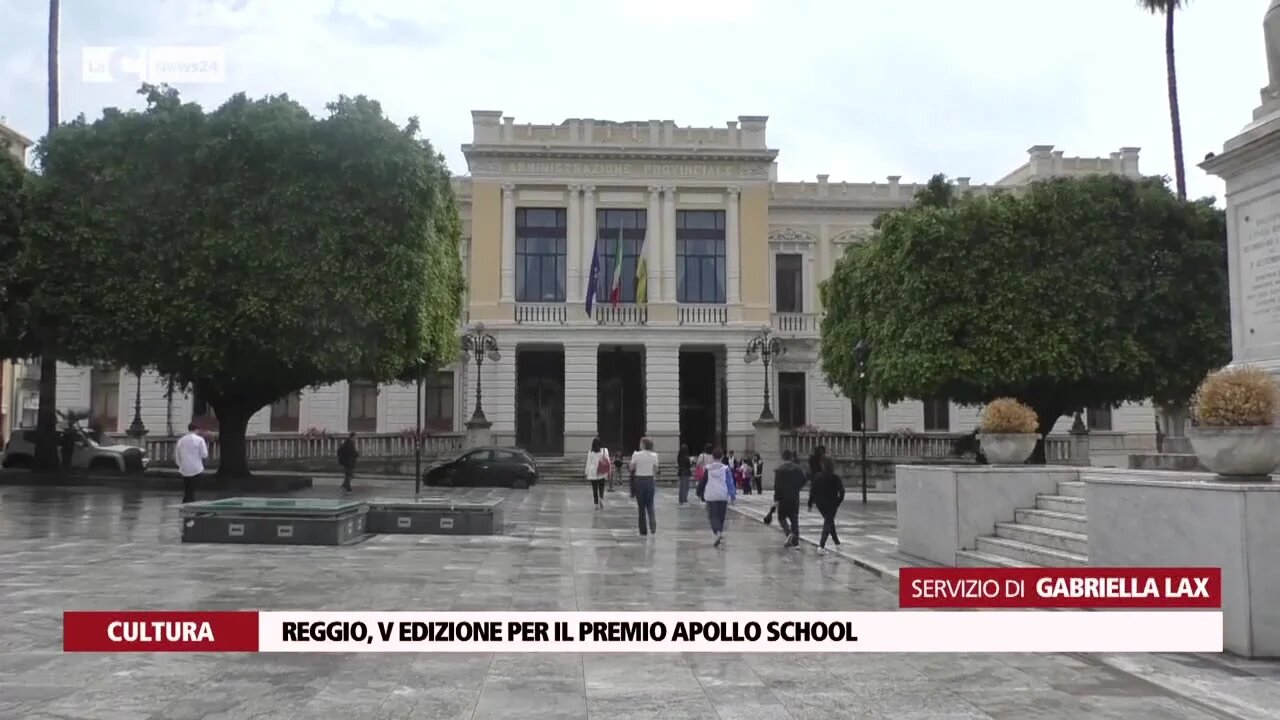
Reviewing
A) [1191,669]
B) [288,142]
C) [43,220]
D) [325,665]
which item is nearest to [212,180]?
[288,142]

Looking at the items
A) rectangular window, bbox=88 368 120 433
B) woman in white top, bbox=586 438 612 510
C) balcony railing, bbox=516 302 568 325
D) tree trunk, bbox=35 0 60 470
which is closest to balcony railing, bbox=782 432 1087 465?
balcony railing, bbox=516 302 568 325

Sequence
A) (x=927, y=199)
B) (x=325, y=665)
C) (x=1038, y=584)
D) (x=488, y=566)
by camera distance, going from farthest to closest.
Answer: (x=927, y=199) → (x=488, y=566) → (x=1038, y=584) → (x=325, y=665)

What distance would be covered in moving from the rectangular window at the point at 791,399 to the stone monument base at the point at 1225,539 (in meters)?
36.8

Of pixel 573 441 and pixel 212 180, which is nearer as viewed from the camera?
pixel 212 180

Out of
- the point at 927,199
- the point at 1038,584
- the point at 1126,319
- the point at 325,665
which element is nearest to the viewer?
the point at 325,665

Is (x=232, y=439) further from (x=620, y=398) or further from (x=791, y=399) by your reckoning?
(x=791, y=399)

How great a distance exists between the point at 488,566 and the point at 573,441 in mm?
29684

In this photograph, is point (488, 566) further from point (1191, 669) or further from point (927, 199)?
point (927, 199)

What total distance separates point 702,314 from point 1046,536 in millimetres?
32131

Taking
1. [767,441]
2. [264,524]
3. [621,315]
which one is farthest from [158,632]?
[621,315]

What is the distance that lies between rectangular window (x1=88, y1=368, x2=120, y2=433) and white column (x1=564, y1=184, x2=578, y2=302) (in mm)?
20296

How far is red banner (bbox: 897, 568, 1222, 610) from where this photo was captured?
8664 millimetres

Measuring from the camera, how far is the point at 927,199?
3122 centimetres

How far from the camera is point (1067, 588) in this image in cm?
1025
